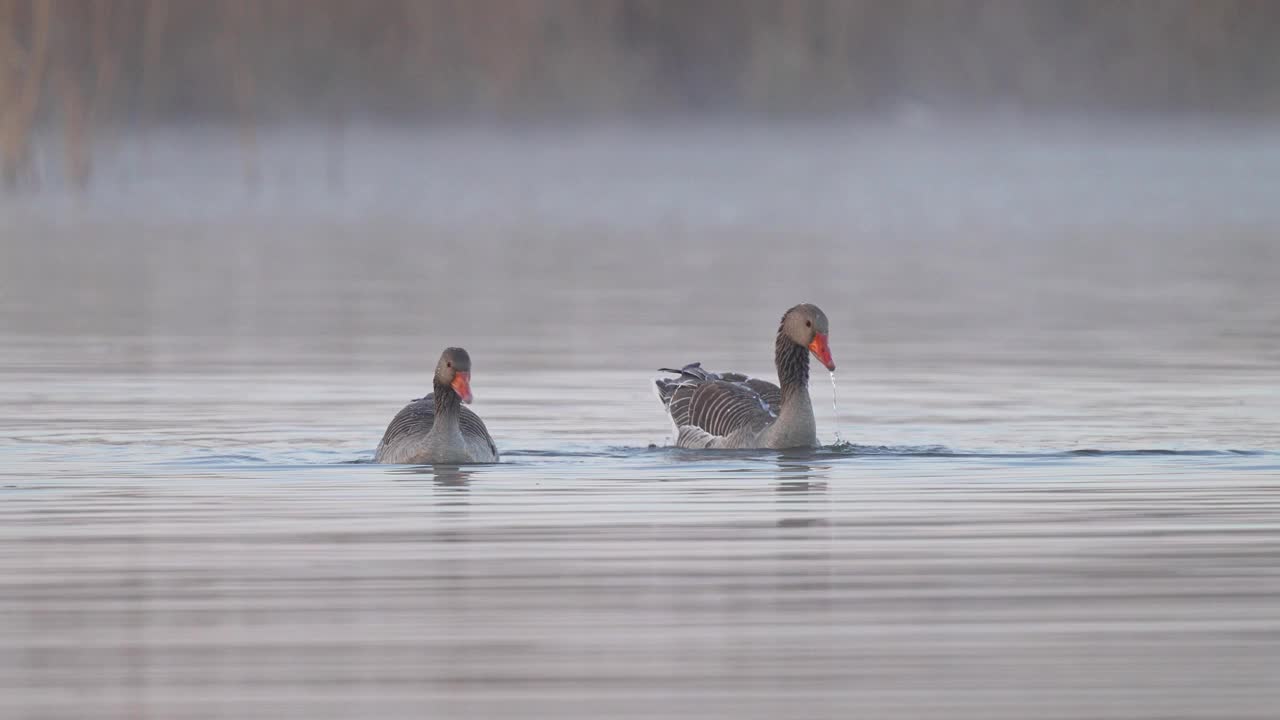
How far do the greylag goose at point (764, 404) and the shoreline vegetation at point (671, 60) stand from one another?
79024 mm

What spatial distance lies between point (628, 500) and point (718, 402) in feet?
11.9

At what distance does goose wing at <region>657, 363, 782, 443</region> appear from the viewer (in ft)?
53.9

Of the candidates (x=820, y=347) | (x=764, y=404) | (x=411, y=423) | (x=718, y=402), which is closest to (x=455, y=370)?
(x=411, y=423)

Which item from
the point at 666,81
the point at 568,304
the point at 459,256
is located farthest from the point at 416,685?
the point at 666,81

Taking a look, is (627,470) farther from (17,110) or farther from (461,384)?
(17,110)

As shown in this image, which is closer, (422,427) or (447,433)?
(447,433)

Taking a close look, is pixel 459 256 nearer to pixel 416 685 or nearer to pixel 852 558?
pixel 852 558

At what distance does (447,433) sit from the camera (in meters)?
15.0

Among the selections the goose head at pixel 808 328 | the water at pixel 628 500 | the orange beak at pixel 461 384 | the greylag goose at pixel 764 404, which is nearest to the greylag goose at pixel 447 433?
the orange beak at pixel 461 384

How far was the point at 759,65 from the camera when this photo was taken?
98562 mm

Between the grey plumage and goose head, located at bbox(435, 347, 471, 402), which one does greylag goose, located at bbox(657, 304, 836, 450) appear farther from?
goose head, located at bbox(435, 347, 471, 402)

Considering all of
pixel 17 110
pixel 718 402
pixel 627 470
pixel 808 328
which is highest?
pixel 17 110

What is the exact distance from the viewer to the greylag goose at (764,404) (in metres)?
16.1

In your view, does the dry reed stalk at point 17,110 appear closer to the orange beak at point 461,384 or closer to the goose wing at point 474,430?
the goose wing at point 474,430
